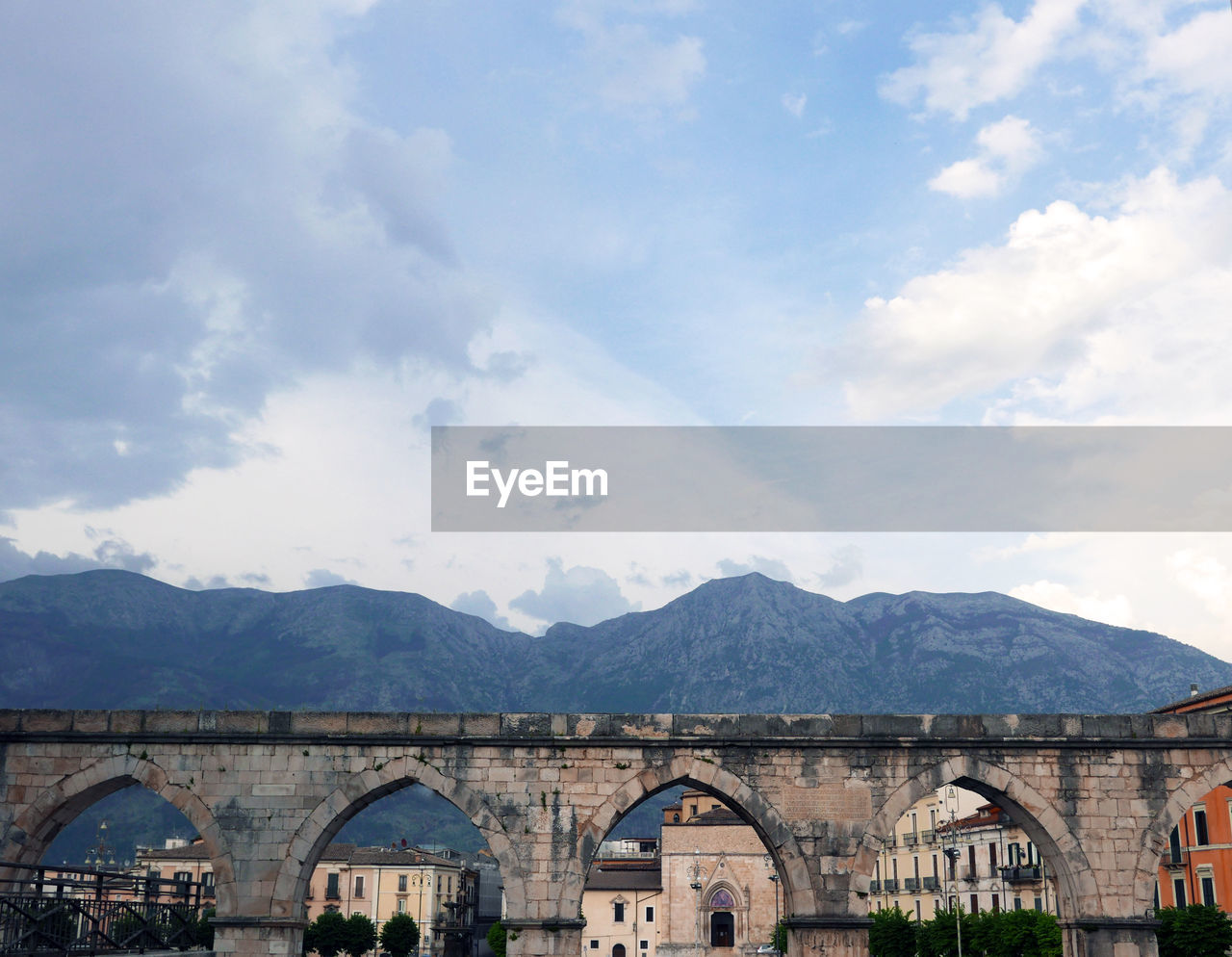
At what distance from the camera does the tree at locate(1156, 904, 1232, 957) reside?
3409cm

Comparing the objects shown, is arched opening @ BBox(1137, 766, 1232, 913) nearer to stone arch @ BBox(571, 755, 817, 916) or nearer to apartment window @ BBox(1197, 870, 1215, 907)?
apartment window @ BBox(1197, 870, 1215, 907)

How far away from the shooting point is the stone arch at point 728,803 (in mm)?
26328

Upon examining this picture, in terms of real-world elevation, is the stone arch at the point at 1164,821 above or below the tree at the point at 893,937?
above

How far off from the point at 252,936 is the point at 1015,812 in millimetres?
18774

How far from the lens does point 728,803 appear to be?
89.7 feet

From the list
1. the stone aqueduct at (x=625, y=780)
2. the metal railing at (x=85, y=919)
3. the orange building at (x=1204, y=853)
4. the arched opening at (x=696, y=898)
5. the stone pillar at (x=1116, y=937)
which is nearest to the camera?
the metal railing at (x=85, y=919)

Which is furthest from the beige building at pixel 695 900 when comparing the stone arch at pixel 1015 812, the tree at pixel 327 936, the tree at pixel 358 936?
the stone arch at pixel 1015 812

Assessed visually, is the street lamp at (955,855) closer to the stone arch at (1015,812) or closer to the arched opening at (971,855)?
the arched opening at (971,855)

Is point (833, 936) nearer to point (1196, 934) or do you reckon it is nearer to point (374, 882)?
point (1196, 934)

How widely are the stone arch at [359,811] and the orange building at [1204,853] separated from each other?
2638 centimetres

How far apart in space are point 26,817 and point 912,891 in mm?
63992

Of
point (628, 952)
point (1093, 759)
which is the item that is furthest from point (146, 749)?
point (628, 952)

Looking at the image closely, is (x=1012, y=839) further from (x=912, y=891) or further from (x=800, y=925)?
(x=800, y=925)

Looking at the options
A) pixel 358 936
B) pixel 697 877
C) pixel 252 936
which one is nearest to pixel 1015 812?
pixel 252 936
